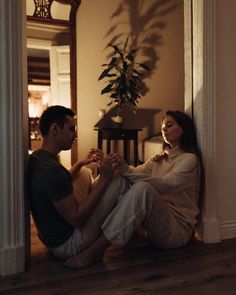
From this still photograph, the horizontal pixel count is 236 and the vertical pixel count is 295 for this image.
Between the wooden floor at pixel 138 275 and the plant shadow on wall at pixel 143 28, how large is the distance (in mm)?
2644

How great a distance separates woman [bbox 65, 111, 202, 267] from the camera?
187 centimetres

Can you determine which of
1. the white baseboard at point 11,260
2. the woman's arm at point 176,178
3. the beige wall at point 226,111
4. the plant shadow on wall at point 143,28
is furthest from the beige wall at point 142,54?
the white baseboard at point 11,260

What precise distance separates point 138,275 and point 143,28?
3.52m

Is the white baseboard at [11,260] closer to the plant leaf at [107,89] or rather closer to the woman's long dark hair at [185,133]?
the woman's long dark hair at [185,133]

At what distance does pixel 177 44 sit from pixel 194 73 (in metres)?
2.47

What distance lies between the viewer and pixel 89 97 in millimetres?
4340

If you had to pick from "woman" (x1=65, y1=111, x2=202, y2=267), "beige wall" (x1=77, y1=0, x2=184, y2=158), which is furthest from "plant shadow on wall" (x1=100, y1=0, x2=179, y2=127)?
"woman" (x1=65, y1=111, x2=202, y2=267)

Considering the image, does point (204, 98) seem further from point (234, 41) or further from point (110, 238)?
point (110, 238)

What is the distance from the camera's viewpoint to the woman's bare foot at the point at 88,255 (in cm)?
189

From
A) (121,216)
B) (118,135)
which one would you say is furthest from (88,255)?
(118,135)

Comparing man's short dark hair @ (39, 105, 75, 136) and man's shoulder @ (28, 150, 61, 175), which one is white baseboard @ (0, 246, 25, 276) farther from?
man's short dark hair @ (39, 105, 75, 136)

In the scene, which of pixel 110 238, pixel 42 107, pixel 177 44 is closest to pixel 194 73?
pixel 110 238

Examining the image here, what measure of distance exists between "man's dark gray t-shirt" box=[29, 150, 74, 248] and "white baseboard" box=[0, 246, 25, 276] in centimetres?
17

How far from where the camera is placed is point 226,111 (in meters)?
2.37
